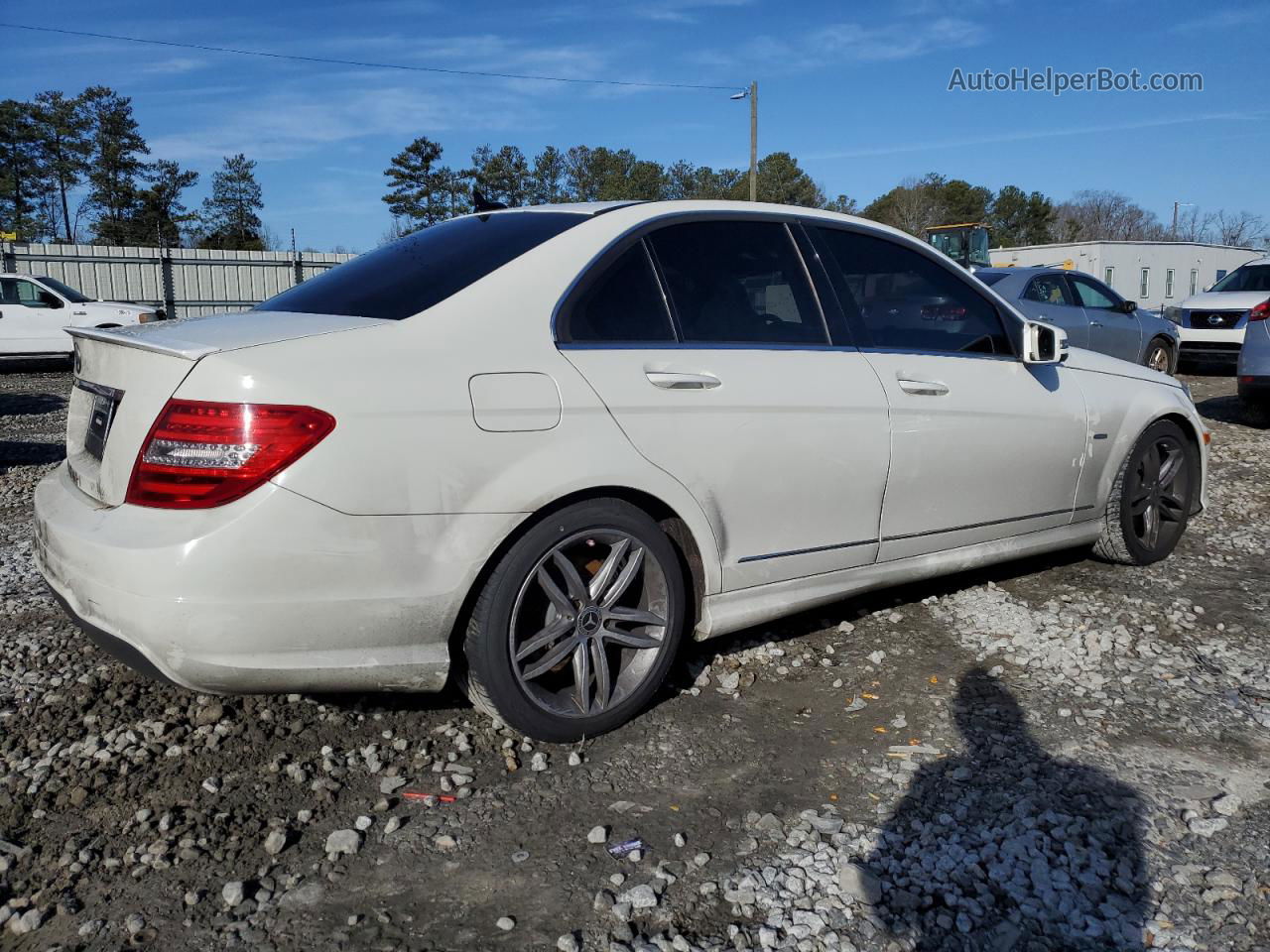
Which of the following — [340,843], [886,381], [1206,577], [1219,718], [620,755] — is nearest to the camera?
[340,843]

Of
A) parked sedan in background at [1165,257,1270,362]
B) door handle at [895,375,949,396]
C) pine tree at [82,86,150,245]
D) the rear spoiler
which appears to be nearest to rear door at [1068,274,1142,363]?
parked sedan in background at [1165,257,1270,362]

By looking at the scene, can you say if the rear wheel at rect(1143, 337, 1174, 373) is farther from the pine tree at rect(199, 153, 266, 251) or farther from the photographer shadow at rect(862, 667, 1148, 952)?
the pine tree at rect(199, 153, 266, 251)

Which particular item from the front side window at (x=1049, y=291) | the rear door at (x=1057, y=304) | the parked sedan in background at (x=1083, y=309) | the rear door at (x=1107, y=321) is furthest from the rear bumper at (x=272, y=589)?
the rear door at (x=1107, y=321)

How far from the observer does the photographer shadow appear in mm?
2227

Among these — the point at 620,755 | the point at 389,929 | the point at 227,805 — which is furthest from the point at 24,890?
the point at 620,755

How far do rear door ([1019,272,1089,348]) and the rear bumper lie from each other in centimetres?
963

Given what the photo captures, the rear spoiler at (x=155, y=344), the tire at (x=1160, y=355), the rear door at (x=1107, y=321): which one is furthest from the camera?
the tire at (x=1160, y=355)

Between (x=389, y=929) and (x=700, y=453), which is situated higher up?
(x=700, y=453)

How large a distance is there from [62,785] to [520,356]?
5.71 ft

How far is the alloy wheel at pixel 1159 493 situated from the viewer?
4.87 meters

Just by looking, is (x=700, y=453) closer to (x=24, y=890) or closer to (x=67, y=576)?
(x=67, y=576)

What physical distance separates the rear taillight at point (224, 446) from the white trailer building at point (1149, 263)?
27479mm

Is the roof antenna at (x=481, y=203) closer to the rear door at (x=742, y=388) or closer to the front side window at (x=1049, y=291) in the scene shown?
the rear door at (x=742, y=388)

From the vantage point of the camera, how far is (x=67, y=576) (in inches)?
109
